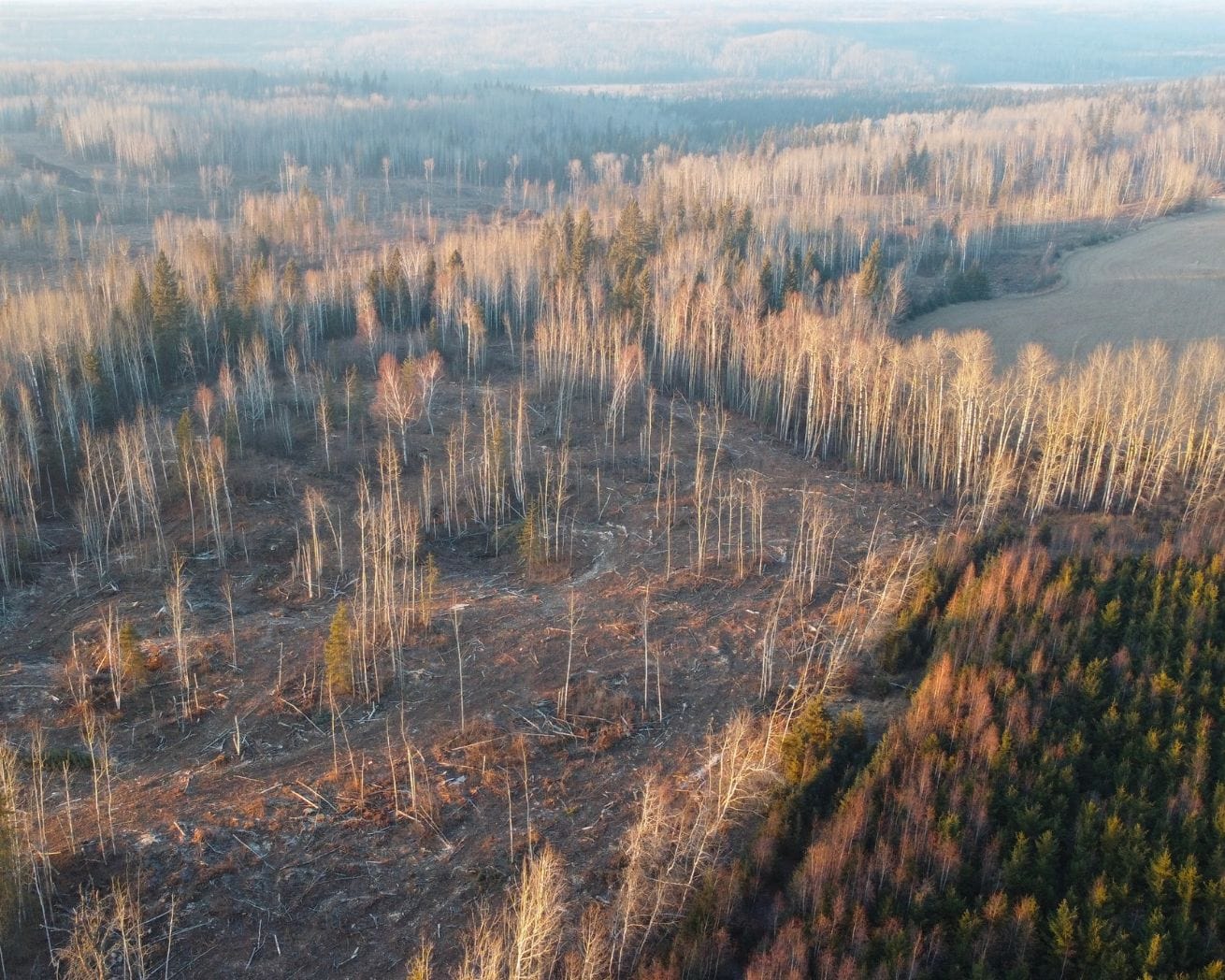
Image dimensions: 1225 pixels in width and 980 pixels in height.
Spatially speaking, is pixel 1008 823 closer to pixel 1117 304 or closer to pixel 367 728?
pixel 367 728

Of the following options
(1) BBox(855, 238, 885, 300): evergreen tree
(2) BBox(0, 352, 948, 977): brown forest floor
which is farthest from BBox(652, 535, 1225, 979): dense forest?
(1) BBox(855, 238, 885, 300): evergreen tree

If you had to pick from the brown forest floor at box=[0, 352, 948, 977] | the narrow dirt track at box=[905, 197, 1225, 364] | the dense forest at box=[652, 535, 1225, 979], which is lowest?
the brown forest floor at box=[0, 352, 948, 977]

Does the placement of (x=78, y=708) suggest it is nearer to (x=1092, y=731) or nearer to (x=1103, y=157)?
(x=1092, y=731)

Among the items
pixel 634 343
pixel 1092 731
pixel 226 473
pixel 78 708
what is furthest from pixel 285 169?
pixel 1092 731

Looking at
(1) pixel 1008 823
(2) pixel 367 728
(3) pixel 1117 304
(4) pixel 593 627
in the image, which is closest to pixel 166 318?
(4) pixel 593 627

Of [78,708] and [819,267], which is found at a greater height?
[819,267]

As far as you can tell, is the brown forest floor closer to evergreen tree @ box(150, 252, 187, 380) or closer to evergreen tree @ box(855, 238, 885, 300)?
evergreen tree @ box(150, 252, 187, 380)
